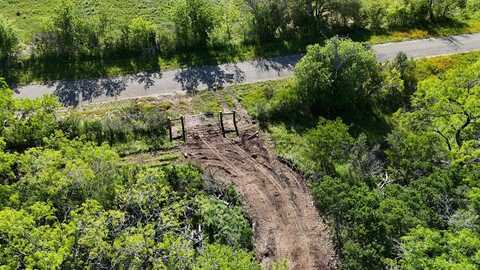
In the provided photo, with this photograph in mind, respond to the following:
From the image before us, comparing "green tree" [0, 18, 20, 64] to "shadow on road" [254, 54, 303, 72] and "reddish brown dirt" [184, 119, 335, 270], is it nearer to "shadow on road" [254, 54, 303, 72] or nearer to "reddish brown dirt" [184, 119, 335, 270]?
"reddish brown dirt" [184, 119, 335, 270]

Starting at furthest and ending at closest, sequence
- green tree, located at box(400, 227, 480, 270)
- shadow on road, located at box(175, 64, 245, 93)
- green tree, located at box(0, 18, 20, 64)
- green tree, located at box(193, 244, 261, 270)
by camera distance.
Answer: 1. shadow on road, located at box(175, 64, 245, 93)
2. green tree, located at box(0, 18, 20, 64)
3. green tree, located at box(193, 244, 261, 270)
4. green tree, located at box(400, 227, 480, 270)

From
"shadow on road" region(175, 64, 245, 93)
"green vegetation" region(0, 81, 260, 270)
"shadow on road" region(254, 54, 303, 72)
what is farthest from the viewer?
"shadow on road" region(254, 54, 303, 72)

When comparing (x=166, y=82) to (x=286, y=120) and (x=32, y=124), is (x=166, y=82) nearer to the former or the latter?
(x=286, y=120)

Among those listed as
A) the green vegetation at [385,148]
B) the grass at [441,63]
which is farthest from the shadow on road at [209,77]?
the grass at [441,63]

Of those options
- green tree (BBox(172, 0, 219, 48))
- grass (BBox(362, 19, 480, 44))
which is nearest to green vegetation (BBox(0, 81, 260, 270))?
green tree (BBox(172, 0, 219, 48))

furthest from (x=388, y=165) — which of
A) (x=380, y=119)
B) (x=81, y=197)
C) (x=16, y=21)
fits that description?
(x=16, y=21)

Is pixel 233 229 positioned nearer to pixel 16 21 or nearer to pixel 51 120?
pixel 51 120
